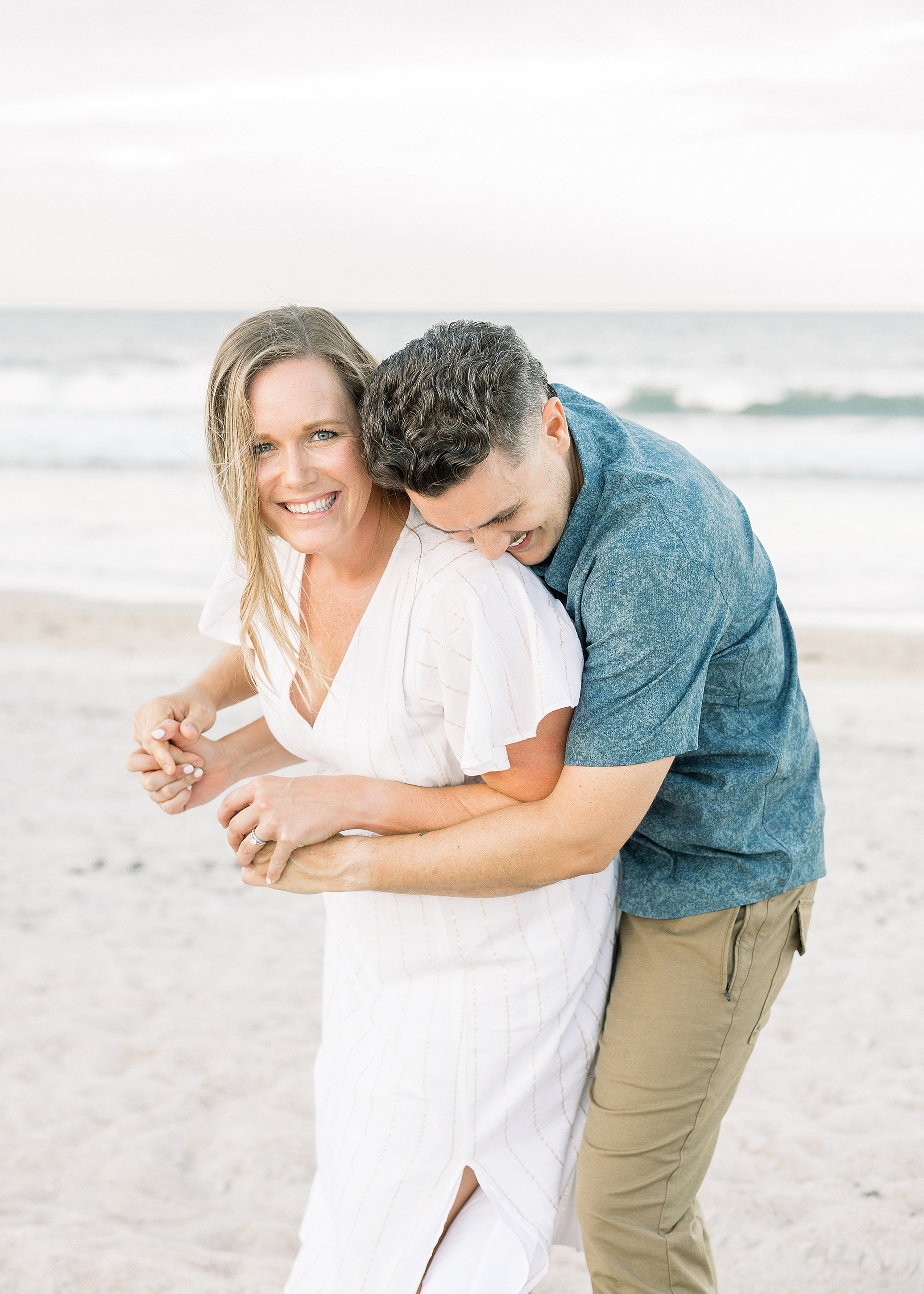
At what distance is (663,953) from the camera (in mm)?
2117

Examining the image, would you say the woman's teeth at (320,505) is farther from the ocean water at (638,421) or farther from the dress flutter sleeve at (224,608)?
the dress flutter sleeve at (224,608)

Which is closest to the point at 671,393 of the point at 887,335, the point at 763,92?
the point at 763,92

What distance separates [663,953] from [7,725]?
19.4 ft

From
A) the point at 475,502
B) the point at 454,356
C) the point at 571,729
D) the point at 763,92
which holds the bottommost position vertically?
the point at 571,729

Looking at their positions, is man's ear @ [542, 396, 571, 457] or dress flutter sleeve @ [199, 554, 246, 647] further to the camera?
dress flutter sleeve @ [199, 554, 246, 647]

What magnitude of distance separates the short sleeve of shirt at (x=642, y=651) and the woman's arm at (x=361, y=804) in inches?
4.6

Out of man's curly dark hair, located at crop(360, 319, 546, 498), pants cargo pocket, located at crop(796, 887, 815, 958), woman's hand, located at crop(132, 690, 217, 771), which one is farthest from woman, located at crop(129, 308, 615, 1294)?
pants cargo pocket, located at crop(796, 887, 815, 958)

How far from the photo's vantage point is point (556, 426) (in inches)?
73.4

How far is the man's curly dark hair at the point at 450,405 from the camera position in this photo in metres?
1.65

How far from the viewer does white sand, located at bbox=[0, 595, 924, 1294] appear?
9.64 ft

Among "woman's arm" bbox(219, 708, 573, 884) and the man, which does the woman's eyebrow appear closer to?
the man

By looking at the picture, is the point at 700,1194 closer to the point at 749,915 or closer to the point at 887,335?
the point at 749,915

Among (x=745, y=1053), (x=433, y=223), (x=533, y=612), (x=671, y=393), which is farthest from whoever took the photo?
(x=433, y=223)

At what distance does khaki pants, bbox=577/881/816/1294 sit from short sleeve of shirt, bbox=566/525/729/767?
58cm
